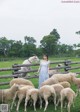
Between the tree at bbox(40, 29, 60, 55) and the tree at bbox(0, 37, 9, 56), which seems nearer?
the tree at bbox(40, 29, 60, 55)

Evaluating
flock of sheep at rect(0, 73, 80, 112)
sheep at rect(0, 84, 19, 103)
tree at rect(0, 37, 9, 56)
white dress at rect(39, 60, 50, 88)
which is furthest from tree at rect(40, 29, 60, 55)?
sheep at rect(0, 84, 19, 103)

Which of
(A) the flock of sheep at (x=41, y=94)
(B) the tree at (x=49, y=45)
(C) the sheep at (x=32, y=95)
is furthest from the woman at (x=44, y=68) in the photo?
(B) the tree at (x=49, y=45)

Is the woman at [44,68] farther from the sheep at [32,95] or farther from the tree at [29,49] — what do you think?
the tree at [29,49]

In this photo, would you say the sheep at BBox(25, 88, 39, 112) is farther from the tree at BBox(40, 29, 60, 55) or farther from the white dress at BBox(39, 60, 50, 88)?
the tree at BBox(40, 29, 60, 55)

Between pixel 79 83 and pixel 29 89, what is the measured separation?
10.2ft

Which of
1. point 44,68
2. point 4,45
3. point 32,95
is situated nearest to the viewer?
point 32,95

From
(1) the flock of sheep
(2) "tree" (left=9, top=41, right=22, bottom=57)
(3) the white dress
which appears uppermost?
(2) "tree" (left=9, top=41, right=22, bottom=57)

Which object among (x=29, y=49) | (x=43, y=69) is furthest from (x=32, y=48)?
(x=43, y=69)

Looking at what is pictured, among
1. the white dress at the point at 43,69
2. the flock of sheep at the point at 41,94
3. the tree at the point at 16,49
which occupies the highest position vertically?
the tree at the point at 16,49

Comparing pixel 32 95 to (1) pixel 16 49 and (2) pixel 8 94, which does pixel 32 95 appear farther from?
(1) pixel 16 49

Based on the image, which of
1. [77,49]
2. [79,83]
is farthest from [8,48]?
[79,83]

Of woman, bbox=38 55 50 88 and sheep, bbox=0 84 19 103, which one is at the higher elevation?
woman, bbox=38 55 50 88

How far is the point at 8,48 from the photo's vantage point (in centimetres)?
10181

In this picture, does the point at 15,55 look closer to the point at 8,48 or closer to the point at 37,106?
the point at 8,48
